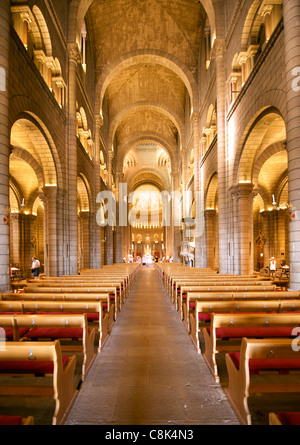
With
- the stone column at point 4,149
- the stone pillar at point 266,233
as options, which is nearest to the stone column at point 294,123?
the stone column at point 4,149

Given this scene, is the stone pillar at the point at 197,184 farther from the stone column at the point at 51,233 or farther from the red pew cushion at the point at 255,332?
the red pew cushion at the point at 255,332

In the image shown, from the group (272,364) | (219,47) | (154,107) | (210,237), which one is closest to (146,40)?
(154,107)

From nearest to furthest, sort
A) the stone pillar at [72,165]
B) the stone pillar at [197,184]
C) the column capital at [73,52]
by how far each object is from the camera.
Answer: the stone pillar at [72,165] → the column capital at [73,52] → the stone pillar at [197,184]

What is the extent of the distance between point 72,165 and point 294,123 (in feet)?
33.0

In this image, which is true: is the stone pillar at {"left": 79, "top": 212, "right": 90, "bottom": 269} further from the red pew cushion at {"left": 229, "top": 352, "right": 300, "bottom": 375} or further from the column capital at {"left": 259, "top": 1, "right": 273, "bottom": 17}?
the red pew cushion at {"left": 229, "top": 352, "right": 300, "bottom": 375}

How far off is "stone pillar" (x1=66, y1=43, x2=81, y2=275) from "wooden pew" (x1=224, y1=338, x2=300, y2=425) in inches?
454

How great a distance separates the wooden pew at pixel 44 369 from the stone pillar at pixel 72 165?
35.5ft

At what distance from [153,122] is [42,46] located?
2517cm

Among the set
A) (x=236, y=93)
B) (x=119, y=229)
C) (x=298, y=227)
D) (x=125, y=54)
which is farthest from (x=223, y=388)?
(x=119, y=229)

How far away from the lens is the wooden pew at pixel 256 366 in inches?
106

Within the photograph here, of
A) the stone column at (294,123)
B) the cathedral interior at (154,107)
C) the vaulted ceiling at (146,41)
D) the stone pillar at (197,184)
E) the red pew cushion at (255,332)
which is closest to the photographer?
the red pew cushion at (255,332)

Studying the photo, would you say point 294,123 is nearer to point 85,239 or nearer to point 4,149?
point 4,149

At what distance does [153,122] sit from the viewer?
117 feet
